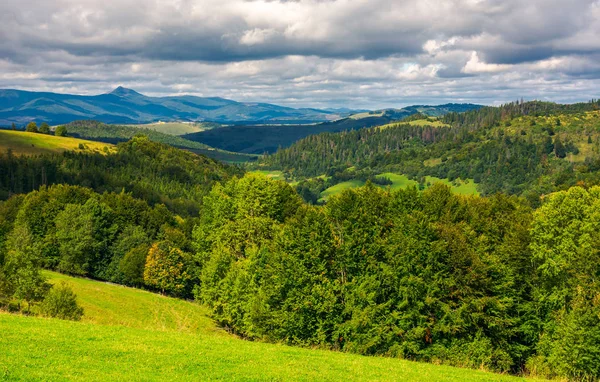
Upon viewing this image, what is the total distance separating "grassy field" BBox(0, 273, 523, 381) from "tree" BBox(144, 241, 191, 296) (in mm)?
54641

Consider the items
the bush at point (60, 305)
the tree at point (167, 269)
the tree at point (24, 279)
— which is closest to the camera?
the bush at point (60, 305)

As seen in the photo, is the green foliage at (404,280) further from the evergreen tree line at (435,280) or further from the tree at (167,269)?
the tree at (167,269)

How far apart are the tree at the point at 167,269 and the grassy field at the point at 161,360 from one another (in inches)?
2151

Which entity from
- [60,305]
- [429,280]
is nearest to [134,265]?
[60,305]

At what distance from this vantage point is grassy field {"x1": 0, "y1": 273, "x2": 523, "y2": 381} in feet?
70.9

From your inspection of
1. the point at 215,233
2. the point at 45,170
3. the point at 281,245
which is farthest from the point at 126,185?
the point at 281,245

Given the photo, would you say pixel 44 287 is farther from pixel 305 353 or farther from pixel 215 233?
pixel 305 353

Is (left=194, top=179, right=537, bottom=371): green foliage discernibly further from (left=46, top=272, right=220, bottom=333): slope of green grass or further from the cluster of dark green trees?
(left=46, top=272, right=220, bottom=333): slope of green grass

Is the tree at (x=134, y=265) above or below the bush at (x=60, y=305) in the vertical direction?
below

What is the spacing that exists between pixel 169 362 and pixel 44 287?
35.4 metres

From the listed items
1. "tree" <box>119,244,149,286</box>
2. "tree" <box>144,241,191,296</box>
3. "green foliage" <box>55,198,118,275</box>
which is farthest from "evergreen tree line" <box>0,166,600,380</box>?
"green foliage" <box>55,198,118,275</box>

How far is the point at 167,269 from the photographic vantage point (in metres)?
86.2

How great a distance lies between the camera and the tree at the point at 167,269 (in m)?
85.6

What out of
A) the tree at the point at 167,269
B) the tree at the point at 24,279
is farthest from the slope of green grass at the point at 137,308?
the tree at the point at 24,279
